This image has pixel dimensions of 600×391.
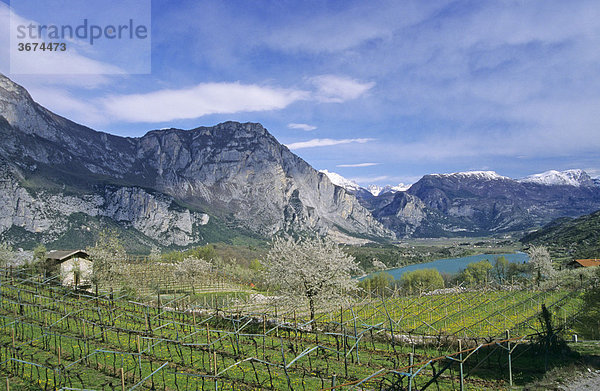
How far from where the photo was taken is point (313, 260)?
27.9 meters

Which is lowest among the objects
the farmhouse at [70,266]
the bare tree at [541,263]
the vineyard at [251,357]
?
the bare tree at [541,263]

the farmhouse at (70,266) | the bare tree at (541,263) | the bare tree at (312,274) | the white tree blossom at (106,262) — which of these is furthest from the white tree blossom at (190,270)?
the bare tree at (541,263)

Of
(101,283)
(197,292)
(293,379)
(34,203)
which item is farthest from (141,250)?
(293,379)

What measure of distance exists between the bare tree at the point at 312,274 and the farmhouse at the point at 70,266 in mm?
30843

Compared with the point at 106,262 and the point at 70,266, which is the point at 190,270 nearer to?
the point at 70,266

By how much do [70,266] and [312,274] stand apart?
40.3 metres

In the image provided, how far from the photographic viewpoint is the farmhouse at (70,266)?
154 feet

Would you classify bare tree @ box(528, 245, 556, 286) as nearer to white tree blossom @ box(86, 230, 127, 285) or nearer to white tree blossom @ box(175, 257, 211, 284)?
white tree blossom @ box(175, 257, 211, 284)

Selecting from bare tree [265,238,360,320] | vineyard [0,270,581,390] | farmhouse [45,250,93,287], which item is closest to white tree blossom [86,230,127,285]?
farmhouse [45,250,93,287]

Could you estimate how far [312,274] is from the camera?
2716 cm

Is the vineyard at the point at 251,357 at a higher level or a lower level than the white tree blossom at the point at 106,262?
lower

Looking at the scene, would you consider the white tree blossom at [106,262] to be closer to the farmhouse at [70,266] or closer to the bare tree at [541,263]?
the farmhouse at [70,266]

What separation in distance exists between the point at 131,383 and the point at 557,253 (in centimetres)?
18339

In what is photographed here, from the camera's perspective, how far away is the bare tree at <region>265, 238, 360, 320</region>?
89.6 feet
